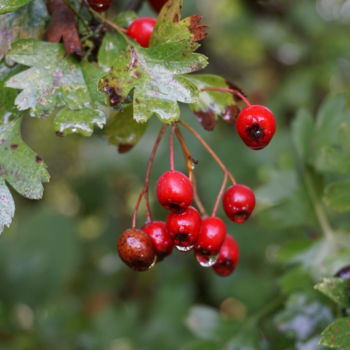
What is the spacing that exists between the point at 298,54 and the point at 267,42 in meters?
0.18

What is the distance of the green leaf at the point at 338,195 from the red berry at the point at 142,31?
0.63m

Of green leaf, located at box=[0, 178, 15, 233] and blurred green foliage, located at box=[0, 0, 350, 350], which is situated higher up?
green leaf, located at box=[0, 178, 15, 233]

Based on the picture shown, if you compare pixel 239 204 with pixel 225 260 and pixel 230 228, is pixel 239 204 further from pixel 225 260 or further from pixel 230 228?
pixel 230 228

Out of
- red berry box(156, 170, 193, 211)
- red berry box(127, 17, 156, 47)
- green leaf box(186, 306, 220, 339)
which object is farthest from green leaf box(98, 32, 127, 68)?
green leaf box(186, 306, 220, 339)

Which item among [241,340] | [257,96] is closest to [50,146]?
[257,96]

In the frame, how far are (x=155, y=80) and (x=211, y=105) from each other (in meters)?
0.19

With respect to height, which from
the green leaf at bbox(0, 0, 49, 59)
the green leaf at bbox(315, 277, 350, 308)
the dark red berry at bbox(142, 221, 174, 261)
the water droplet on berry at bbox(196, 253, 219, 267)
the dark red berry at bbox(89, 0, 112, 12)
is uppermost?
the dark red berry at bbox(89, 0, 112, 12)

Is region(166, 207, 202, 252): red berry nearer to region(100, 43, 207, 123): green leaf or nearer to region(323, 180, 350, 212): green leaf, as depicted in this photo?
region(100, 43, 207, 123): green leaf

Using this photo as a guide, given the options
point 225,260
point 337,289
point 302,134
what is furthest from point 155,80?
point 302,134

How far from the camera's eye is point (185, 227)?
1.07 m

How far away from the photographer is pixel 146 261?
1.08 metres

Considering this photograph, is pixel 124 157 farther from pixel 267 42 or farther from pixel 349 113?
pixel 349 113

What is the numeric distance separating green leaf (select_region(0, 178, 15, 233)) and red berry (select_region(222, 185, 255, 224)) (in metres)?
0.42

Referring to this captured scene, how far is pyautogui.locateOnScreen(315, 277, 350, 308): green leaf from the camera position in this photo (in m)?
1.15
